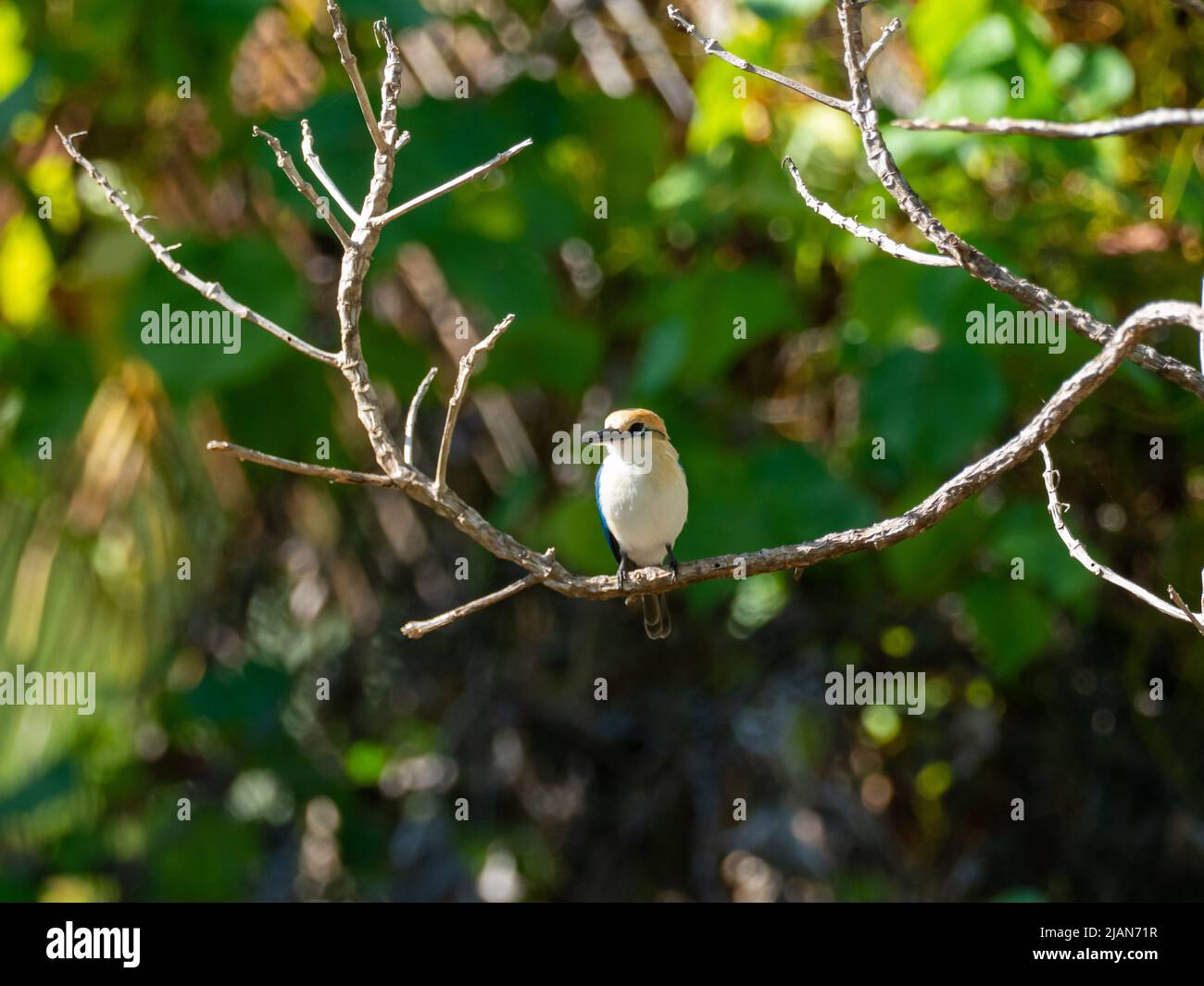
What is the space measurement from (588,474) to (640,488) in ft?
6.57

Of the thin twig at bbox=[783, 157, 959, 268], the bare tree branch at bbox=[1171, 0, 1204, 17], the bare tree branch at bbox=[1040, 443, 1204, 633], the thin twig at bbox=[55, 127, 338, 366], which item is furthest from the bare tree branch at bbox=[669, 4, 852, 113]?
the thin twig at bbox=[55, 127, 338, 366]

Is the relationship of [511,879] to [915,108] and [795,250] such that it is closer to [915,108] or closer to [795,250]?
[795,250]

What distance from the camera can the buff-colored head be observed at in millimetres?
4410

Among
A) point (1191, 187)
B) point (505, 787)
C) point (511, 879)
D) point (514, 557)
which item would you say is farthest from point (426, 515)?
point (514, 557)

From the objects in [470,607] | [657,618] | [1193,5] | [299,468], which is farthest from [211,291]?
[657,618]

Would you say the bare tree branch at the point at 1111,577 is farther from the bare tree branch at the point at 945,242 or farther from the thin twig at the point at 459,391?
the thin twig at the point at 459,391

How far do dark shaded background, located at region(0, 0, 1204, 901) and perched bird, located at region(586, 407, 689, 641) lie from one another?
29 cm

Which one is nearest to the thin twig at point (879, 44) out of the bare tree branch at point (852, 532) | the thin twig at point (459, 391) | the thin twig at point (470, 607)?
the bare tree branch at point (852, 532)

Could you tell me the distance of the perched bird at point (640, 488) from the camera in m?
4.17

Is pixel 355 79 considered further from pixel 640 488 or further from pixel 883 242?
pixel 640 488

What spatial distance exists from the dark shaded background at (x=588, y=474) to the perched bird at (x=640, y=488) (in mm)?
288

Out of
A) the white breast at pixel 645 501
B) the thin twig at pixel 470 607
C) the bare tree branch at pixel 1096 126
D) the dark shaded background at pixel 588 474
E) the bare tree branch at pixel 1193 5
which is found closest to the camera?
the bare tree branch at pixel 1096 126

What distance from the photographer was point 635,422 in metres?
4.46

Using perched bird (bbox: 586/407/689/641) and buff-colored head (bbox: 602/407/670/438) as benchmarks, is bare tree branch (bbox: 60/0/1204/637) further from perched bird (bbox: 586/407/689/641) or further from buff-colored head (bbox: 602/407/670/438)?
buff-colored head (bbox: 602/407/670/438)
